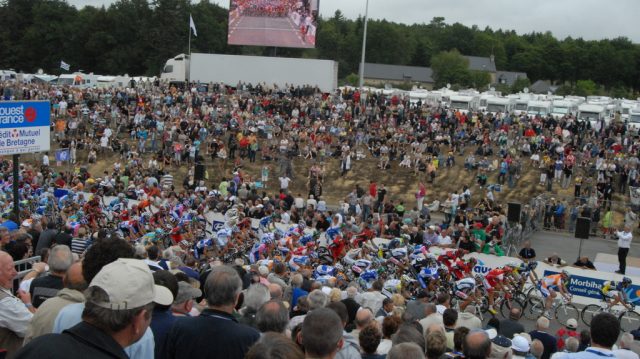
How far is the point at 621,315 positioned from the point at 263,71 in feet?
120

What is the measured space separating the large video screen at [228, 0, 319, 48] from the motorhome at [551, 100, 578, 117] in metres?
16.2

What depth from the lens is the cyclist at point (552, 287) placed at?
540 inches

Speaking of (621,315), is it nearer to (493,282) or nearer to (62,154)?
(493,282)

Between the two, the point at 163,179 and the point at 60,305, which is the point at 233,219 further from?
the point at 60,305

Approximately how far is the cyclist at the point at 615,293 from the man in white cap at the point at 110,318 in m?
13.0

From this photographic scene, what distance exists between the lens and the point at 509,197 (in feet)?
93.2

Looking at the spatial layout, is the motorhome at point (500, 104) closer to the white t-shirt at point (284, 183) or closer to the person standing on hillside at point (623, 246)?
the white t-shirt at point (284, 183)

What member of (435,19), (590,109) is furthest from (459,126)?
(435,19)

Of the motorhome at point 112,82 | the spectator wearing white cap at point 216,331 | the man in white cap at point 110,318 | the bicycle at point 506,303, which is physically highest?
the motorhome at point 112,82

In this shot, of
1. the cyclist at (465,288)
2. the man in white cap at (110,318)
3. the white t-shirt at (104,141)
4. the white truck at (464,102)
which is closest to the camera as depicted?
the man in white cap at (110,318)

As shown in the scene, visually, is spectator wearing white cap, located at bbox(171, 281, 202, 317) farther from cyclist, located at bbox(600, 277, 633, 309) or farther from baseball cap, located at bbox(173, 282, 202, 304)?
cyclist, located at bbox(600, 277, 633, 309)

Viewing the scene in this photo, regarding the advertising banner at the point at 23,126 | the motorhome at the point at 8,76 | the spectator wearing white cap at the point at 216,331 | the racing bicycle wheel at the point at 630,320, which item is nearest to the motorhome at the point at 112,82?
the motorhome at the point at 8,76

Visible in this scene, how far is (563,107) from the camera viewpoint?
42531mm

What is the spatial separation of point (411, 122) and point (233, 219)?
20.2m
